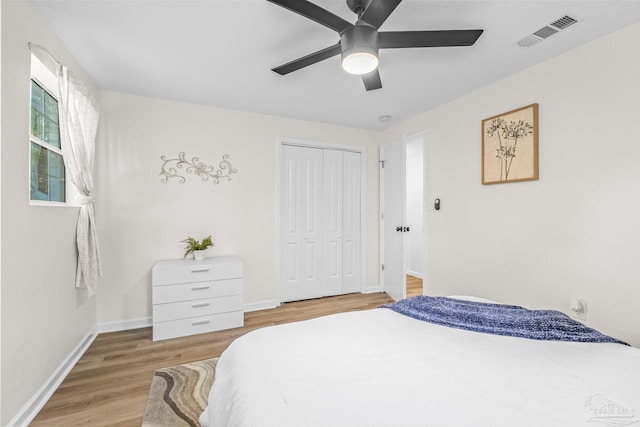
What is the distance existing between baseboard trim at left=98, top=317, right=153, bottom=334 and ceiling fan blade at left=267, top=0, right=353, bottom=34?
3.21 metres

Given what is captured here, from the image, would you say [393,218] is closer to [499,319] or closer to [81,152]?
[499,319]

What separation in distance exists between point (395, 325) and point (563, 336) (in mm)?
793

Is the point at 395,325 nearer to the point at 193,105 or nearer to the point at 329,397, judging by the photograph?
the point at 329,397

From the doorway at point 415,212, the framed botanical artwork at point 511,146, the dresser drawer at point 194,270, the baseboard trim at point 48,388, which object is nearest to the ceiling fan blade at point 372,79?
the framed botanical artwork at point 511,146

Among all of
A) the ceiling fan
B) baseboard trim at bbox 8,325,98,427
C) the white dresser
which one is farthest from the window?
the ceiling fan

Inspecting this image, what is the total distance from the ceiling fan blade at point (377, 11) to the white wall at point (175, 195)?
2305 millimetres

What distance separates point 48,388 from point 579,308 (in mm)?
A: 3728

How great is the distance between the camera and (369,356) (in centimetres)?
121

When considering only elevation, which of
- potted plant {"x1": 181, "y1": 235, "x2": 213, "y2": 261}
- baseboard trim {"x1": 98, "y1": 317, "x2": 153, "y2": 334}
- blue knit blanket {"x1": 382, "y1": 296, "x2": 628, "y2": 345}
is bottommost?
baseboard trim {"x1": 98, "y1": 317, "x2": 153, "y2": 334}

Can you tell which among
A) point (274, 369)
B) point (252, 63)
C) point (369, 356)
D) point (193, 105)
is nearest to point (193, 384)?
point (274, 369)

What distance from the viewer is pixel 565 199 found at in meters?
2.19

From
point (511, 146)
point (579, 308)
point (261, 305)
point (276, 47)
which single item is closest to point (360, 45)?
point (276, 47)

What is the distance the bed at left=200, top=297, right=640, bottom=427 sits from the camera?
2.81 feet

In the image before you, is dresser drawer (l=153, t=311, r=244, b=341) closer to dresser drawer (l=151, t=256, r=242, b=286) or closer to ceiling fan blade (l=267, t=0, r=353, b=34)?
dresser drawer (l=151, t=256, r=242, b=286)
